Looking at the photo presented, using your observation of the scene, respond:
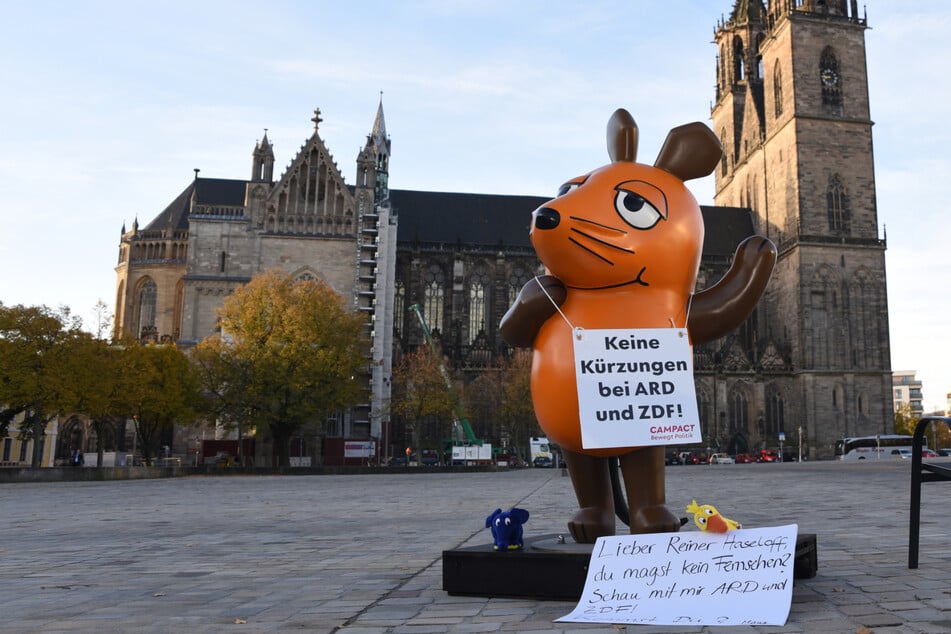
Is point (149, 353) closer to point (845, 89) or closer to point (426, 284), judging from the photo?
point (426, 284)

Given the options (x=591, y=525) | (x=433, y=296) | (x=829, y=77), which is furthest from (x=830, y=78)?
(x=591, y=525)

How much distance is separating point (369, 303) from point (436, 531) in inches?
1627

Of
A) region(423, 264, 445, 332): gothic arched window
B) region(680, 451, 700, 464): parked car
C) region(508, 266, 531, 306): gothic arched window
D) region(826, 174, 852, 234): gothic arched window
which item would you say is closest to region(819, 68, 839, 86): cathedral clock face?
region(826, 174, 852, 234): gothic arched window

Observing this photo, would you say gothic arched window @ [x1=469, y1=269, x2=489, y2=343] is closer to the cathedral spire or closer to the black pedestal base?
the cathedral spire

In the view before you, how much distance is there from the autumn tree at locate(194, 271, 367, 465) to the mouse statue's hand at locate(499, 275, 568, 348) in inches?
1181

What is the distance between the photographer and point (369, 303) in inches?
1962

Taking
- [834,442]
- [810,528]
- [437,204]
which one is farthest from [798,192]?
[810,528]

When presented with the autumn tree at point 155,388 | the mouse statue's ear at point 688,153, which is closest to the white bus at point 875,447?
the autumn tree at point 155,388

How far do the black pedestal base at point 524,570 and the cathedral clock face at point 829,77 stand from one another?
62122 mm

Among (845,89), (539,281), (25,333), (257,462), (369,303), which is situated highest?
(845,89)

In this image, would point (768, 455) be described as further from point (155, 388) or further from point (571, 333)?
point (571, 333)

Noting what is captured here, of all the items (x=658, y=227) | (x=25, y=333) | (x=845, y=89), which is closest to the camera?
(x=658, y=227)

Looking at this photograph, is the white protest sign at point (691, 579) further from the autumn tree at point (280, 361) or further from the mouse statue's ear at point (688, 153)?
the autumn tree at point (280, 361)

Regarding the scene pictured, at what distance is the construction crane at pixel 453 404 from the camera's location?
48.4m
